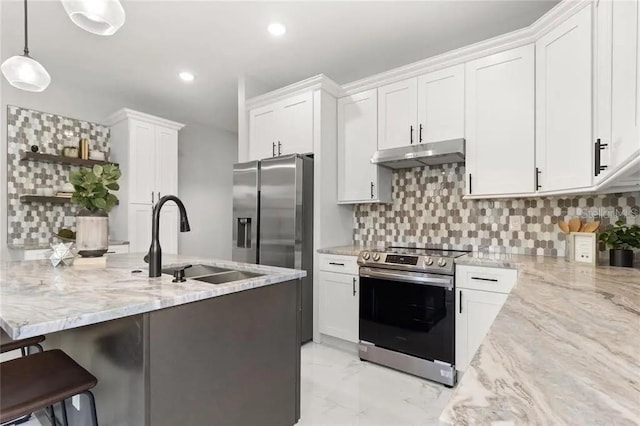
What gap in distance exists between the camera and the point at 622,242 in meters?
2.00

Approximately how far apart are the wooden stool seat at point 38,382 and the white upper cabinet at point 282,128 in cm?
245

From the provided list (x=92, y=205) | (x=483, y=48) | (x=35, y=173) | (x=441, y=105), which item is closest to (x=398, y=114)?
(x=441, y=105)

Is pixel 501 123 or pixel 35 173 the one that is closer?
pixel 501 123

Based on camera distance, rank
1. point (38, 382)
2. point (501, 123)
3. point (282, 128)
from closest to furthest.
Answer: point (38, 382), point (501, 123), point (282, 128)

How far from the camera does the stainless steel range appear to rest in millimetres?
2371

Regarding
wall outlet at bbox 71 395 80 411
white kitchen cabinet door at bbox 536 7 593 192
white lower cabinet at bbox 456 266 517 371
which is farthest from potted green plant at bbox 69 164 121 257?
white kitchen cabinet door at bbox 536 7 593 192

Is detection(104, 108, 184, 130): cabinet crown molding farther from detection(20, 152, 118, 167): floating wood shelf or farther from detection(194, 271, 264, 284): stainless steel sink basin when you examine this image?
detection(194, 271, 264, 284): stainless steel sink basin

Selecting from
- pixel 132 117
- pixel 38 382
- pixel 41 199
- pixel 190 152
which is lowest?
pixel 38 382

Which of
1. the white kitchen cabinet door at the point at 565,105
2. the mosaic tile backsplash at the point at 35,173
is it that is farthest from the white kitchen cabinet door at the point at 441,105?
the mosaic tile backsplash at the point at 35,173

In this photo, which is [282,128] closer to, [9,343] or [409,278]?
[409,278]

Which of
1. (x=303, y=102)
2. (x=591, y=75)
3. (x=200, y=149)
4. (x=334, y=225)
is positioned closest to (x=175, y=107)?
(x=200, y=149)

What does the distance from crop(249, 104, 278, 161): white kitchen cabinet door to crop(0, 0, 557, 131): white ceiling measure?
44cm

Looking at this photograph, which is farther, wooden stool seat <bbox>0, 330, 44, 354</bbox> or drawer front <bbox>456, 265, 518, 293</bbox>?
drawer front <bbox>456, 265, 518, 293</bbox>

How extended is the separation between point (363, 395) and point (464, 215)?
68.2 inches
